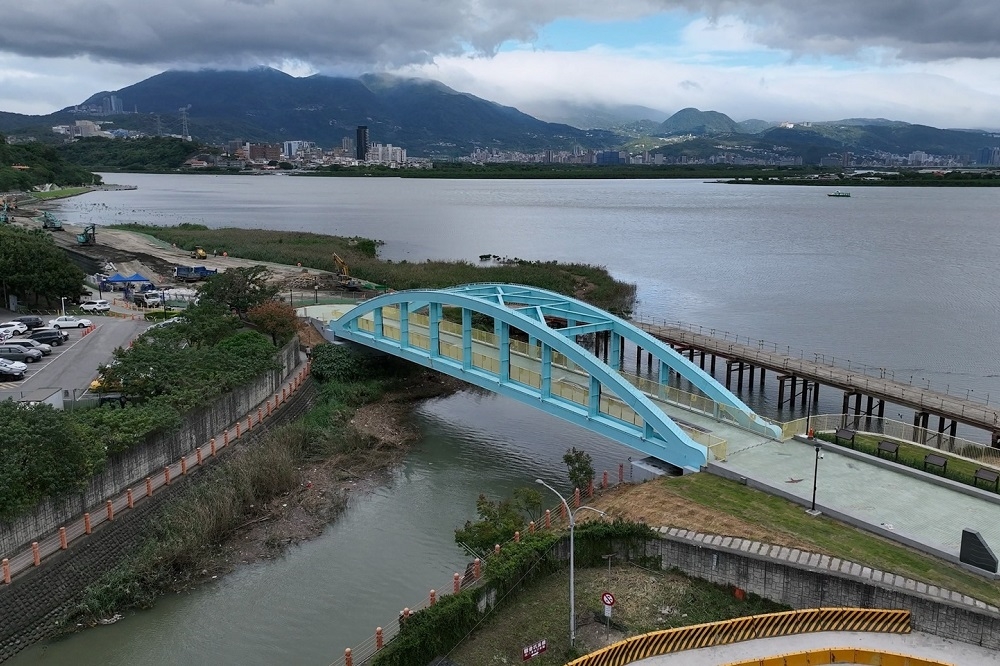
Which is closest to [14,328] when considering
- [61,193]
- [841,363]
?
[841,363]

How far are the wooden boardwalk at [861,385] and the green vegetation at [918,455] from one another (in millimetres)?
4285

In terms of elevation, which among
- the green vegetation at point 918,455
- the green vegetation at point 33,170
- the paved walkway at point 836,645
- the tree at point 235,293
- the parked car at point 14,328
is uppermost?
the green vegetation at point 33,170

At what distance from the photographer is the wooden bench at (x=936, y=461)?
21.5 m

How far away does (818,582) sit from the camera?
640 inches

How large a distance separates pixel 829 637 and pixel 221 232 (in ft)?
275

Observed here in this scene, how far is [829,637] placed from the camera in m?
15.4

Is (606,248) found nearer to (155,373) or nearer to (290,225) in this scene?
(290,225)

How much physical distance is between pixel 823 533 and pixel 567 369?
1455cm

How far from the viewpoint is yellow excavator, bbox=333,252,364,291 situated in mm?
55450

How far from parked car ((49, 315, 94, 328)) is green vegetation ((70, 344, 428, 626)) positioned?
14469 mm

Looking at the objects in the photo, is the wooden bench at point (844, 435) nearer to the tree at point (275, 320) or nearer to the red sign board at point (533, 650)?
the red sign board at point (533, 650)

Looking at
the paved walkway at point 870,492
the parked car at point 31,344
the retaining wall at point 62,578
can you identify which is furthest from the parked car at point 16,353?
the paved walkway at point 870,492

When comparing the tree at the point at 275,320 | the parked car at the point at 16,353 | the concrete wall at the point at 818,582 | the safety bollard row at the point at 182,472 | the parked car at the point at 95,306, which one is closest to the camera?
the concrete wall at the point at 818,582

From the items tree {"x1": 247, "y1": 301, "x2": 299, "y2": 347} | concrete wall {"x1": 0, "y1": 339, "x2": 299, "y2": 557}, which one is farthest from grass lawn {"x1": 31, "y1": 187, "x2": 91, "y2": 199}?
concrete wall {"x1": 0, "y1": 339, "x2": 299, "y2": 557}
